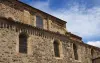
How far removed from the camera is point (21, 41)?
41.8 ft

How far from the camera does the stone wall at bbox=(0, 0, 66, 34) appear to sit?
17.3 m

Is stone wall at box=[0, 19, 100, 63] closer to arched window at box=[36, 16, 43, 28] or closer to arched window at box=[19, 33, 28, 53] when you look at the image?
arched window at box=[19, 33, 28, 53]

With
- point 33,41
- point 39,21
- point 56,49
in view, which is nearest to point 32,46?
point 33,41

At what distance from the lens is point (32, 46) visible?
13.1 meters

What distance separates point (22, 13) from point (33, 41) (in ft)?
20.9

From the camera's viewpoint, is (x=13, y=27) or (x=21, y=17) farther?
(x=21, y=17)

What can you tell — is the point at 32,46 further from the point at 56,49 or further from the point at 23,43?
the point at 56,49

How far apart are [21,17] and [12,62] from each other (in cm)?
792

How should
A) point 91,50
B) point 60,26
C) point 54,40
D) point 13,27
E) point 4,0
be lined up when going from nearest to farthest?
point 13,27 → point 54,40 → point 4,0 → point 91,50 → point 60,26

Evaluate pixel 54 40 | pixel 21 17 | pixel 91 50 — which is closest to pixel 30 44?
pixel 54 40

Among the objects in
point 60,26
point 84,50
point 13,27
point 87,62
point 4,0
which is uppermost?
point 4,0

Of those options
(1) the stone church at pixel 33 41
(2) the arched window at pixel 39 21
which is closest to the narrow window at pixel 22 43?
(1) the stone church at pixel 33 41

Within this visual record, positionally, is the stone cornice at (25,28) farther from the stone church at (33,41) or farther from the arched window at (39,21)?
the arched window at (39,21)

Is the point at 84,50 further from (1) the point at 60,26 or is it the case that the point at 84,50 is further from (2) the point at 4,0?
(2) the point at 4,0
